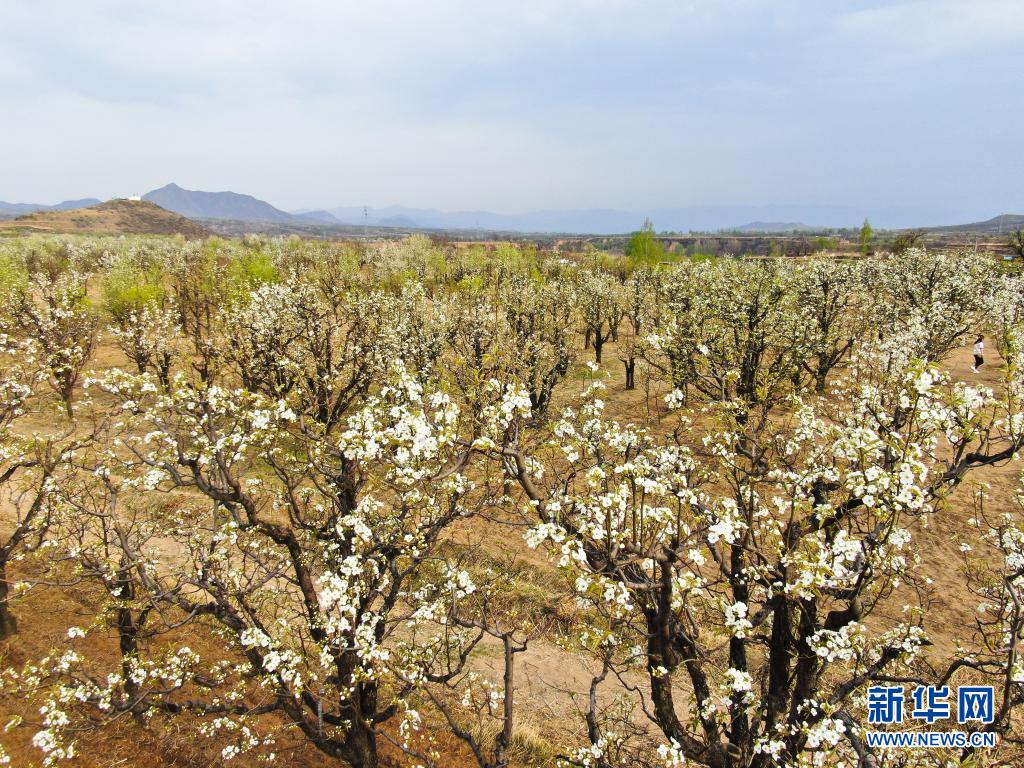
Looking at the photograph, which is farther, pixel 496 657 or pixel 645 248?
pixel 645 248

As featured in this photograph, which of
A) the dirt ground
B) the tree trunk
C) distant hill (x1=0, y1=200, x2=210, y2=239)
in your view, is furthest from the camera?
distant hill (x1=0, y1=200, x2=210, y2=239)

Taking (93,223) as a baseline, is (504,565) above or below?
below

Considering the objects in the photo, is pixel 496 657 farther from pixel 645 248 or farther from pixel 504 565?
pixel 645 248

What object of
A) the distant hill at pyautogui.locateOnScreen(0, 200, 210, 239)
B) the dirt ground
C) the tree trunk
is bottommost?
the dirt ground

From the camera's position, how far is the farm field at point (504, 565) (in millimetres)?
7539

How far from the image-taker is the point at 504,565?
1841 centimetres

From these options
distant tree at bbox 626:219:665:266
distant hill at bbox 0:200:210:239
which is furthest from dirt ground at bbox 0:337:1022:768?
distant hill at bbox 0:200:210:239

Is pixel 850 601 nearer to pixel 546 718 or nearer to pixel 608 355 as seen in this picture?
pixel 546 718

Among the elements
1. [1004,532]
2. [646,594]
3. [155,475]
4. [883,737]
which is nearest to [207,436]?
[155,475]

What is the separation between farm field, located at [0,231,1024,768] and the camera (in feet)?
24.7

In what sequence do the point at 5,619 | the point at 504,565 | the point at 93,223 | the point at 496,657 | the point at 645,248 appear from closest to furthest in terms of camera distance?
the point at 5,619
the point at 496,657
the point at 504,565
the point at 645,248
the point at 93,223

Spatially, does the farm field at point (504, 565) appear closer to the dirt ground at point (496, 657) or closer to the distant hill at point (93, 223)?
the dirt ground at point (496, 657)

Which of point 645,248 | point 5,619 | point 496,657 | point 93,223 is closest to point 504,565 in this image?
point 496,657

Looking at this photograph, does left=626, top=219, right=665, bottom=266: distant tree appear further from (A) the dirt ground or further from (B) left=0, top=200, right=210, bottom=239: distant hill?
(B) left=0, top=200, right=210, bottom=239: distant hill
